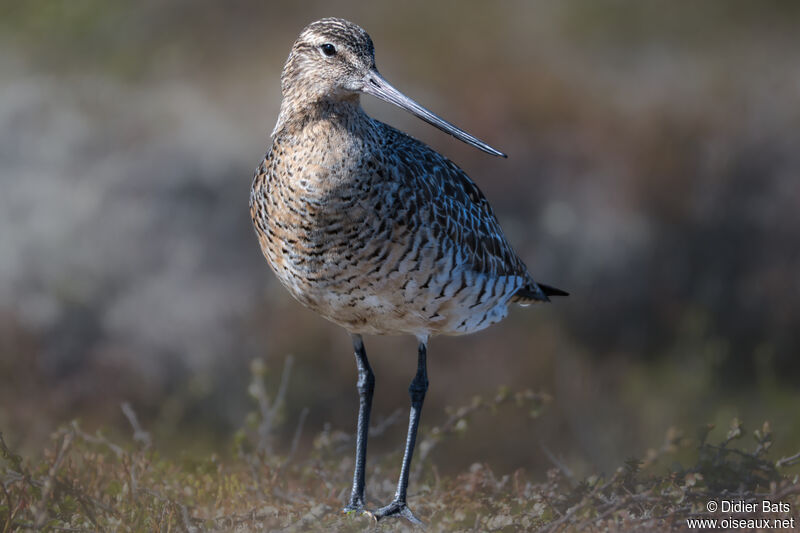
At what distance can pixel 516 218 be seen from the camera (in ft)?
31.0

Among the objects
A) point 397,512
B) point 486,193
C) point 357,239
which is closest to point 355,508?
point 397,512

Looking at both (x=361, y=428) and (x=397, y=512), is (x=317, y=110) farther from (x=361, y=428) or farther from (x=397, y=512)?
(x=397, y=512)

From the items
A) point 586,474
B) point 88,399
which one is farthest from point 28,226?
point 586,474

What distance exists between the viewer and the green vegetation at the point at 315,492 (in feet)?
14.4

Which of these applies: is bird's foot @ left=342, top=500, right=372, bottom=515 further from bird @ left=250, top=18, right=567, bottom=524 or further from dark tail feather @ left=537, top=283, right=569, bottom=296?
dark tail feather @ left=537, top=283, right=569, bottom=296

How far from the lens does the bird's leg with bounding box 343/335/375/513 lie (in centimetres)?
508

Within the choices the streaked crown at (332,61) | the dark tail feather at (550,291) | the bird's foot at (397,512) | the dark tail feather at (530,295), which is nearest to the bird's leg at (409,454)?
the bird's foot at (397,512)

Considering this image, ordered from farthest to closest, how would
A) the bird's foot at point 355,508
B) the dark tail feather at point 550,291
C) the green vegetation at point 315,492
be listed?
1. the dark tail feather at point 550,291
2. the bird's foot at point 355,508
3. the green vegetation at point 315,492

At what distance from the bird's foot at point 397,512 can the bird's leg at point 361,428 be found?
0.14m

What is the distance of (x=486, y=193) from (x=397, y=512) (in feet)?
17.1

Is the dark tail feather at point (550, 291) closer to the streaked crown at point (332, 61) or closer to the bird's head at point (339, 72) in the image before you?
the bird's head at point (339, 72)

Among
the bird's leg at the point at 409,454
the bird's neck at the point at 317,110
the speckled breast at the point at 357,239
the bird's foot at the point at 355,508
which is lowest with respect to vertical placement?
the bird's foot at the point at 355,508

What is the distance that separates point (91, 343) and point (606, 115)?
19.9 ft

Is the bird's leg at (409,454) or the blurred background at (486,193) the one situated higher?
the blurred background at (486,193)
